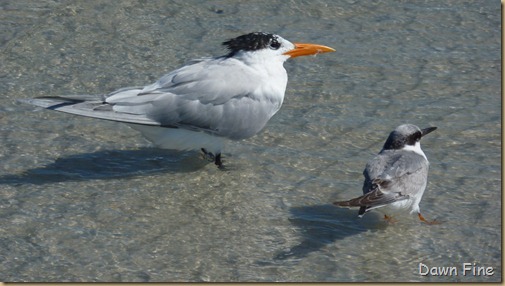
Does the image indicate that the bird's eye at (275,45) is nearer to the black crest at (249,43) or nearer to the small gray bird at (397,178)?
the black crest at (249,43)

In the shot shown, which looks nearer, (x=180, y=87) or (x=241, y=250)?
(x=241, y=250)

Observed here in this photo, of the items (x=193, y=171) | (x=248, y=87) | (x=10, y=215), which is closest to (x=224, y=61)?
(x=248, y=87)

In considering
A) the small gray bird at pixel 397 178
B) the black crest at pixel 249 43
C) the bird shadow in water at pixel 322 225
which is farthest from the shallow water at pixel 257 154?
the black crest at pixel 249 43

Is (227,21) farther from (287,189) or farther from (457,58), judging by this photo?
(287,189)

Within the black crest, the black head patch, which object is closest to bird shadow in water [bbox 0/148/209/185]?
the black crest

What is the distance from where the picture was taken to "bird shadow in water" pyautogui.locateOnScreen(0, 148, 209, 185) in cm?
615

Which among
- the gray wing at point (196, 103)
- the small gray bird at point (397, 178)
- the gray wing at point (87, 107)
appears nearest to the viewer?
the small gray bird at point (397, 178)

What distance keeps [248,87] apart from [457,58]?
2.20 meters

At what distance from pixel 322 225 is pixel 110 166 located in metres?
1.53

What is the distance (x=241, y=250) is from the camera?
5367mm

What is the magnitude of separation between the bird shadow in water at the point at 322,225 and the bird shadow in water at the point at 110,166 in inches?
40.6

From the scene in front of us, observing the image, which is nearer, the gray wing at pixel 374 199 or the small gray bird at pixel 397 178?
the gray wing at pixel 374 199

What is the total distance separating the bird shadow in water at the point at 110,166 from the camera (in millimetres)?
6148

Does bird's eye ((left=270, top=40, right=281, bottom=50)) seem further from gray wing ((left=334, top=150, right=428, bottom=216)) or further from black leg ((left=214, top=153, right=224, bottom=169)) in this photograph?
gray wing ((left=334, top=150, right=428, bottom=216))
